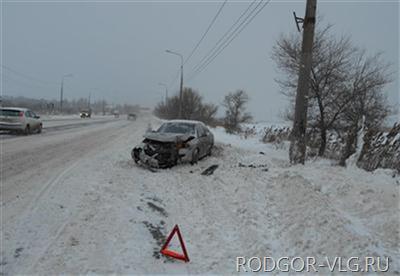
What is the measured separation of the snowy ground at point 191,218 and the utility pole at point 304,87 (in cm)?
159

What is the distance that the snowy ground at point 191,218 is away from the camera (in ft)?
11.5

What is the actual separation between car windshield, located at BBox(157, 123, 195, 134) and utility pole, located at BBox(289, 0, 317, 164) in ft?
12.6

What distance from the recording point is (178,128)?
10.9 metres

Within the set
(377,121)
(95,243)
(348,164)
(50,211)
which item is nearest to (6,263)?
(95,243)

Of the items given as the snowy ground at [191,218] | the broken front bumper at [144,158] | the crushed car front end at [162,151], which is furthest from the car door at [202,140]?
the snowy ground at [191,218]

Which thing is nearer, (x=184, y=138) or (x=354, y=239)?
(x=354, y=239)

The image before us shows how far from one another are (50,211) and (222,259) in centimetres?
320

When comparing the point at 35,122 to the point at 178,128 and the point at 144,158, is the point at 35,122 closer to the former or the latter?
the point at 178,128

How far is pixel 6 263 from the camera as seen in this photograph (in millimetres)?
3363

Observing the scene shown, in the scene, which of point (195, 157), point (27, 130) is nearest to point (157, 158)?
point (195, 157)

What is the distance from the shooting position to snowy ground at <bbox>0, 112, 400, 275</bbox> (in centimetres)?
350

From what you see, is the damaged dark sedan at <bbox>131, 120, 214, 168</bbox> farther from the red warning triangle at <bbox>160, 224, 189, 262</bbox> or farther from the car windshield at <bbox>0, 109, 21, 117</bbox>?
the car windshield at <bbox>0, 109, 21, 117</bbox>

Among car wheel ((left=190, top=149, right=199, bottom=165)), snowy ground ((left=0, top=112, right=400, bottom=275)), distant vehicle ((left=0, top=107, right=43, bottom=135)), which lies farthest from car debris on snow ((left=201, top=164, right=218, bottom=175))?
distant vehicle ((left=0, top=107, right=43, bottom=135))

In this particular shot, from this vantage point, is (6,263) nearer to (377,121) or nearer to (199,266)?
(199,266)
